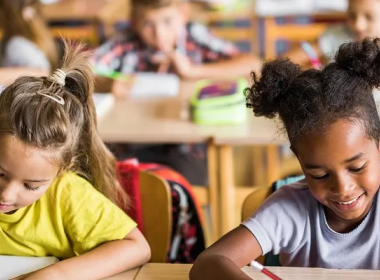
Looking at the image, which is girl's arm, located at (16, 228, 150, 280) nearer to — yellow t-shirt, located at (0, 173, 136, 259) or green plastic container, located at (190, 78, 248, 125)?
yellow t-shirt, located at (0, 173, 136, 259)

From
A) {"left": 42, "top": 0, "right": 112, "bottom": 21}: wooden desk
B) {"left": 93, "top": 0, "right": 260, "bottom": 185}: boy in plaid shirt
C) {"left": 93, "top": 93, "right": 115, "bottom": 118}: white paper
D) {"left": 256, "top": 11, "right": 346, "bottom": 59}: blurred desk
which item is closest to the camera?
{"left": 93, "top": 93, "right": 115, "bottom": 118}: white paper

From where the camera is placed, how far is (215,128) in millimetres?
2273

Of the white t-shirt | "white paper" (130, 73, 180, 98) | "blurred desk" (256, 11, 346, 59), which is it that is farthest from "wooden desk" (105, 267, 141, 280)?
"blurred desk" (256, 11, 346, 59)

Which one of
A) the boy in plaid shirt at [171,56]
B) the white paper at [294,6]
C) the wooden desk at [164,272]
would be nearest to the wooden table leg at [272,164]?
the boy in plaid shirt at [171,56]

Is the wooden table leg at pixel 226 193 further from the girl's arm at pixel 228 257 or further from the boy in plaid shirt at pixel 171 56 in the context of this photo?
the girl's arm at pixel 228 257

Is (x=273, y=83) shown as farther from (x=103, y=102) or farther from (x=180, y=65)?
(x=180, y=65)

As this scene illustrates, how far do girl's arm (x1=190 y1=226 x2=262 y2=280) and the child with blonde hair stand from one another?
0.15 metres

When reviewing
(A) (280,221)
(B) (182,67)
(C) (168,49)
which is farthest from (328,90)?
(C) (168,49)

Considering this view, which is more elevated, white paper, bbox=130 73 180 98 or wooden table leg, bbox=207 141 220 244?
white paper, bbox=130 73 180 98

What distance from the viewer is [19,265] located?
128 cm

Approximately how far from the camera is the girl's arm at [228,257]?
45.9 inches

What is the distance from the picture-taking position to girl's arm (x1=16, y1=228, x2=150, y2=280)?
3.99ft

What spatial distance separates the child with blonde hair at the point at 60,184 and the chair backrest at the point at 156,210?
19 cm

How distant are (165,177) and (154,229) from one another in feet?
0.51
